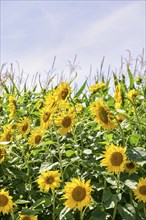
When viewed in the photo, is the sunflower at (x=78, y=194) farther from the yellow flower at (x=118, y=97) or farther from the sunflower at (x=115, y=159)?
the yellow flower at (x=118, y=97)

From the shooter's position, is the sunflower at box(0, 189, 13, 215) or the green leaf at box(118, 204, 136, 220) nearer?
the green leaf at box(118, 204, 136, 220)

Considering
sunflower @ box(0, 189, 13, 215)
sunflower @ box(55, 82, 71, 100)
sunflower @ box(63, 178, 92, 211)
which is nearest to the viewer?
sunflower @ box(63, 178, 92, 211)

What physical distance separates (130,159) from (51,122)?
55 cm

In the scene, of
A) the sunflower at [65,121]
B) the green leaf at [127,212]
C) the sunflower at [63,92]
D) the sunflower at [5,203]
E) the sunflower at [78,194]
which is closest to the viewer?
the sunflower at [78,194]

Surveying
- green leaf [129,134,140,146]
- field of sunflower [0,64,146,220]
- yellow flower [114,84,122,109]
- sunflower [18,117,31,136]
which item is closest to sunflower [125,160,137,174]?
field of sunflower [0,64,146,220]

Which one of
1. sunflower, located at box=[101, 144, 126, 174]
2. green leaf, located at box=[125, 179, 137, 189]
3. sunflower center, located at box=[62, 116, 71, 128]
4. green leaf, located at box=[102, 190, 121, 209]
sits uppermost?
sunflower center, located at box=[62, 116, 71, 128]

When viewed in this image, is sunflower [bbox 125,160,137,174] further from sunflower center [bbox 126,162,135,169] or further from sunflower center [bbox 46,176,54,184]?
sunflower center [bbox 46,176,54,184]

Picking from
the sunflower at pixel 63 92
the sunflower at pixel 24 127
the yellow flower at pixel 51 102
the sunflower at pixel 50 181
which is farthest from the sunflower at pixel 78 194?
the sunflower at pixel 24 127

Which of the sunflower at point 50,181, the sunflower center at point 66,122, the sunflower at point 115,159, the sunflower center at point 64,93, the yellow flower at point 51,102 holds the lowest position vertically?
the sunflower at point 50,181

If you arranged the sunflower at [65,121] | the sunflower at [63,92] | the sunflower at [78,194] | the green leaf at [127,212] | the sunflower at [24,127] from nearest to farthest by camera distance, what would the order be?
the sunflower at [78,194], the green leaf at [127,212], the sunflower at [65,121], the sunflower at [63,92], the sunflower at [24,127]

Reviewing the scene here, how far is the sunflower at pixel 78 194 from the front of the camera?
7.55ft

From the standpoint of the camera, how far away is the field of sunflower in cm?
242

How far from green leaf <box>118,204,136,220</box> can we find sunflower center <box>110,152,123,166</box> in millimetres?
259

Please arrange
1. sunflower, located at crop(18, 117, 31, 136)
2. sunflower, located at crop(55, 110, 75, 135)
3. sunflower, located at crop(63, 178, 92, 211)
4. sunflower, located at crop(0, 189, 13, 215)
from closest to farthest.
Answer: sunflower, located at crop(63, 178, 92, 211) < sunflower, located at crop(0, 189, 13, 215) < sunflower, located at crop(55, 110, 75, 135) < sunflower, located at crop(18, 117, 31, 136)
